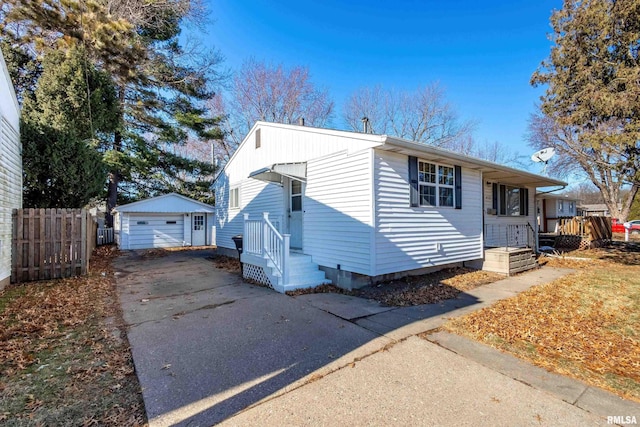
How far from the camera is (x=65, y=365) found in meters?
3.23

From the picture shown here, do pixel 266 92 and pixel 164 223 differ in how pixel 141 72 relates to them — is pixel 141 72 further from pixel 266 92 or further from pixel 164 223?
pixel 266 92

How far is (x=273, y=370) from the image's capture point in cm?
312

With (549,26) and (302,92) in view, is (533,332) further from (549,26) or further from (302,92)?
(302,92)

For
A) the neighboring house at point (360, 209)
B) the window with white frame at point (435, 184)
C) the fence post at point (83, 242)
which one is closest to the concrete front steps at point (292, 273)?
the neighboring house at point (360, 209)

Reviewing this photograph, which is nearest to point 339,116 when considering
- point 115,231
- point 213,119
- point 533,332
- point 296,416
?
point 213,119

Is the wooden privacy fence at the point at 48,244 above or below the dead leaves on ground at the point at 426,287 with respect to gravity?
above

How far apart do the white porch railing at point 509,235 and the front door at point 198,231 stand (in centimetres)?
1545

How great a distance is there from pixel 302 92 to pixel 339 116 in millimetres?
3740

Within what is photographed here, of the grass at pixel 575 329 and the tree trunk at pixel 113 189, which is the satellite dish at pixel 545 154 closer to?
the grass at pixel 575 329

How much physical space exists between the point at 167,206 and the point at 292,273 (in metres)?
13.1

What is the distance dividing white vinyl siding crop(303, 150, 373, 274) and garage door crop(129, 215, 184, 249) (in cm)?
1269

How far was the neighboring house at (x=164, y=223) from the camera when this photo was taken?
639 inches

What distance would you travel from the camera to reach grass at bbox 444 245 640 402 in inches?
124

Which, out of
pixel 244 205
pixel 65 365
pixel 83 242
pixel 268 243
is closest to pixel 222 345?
pixel 65 365
